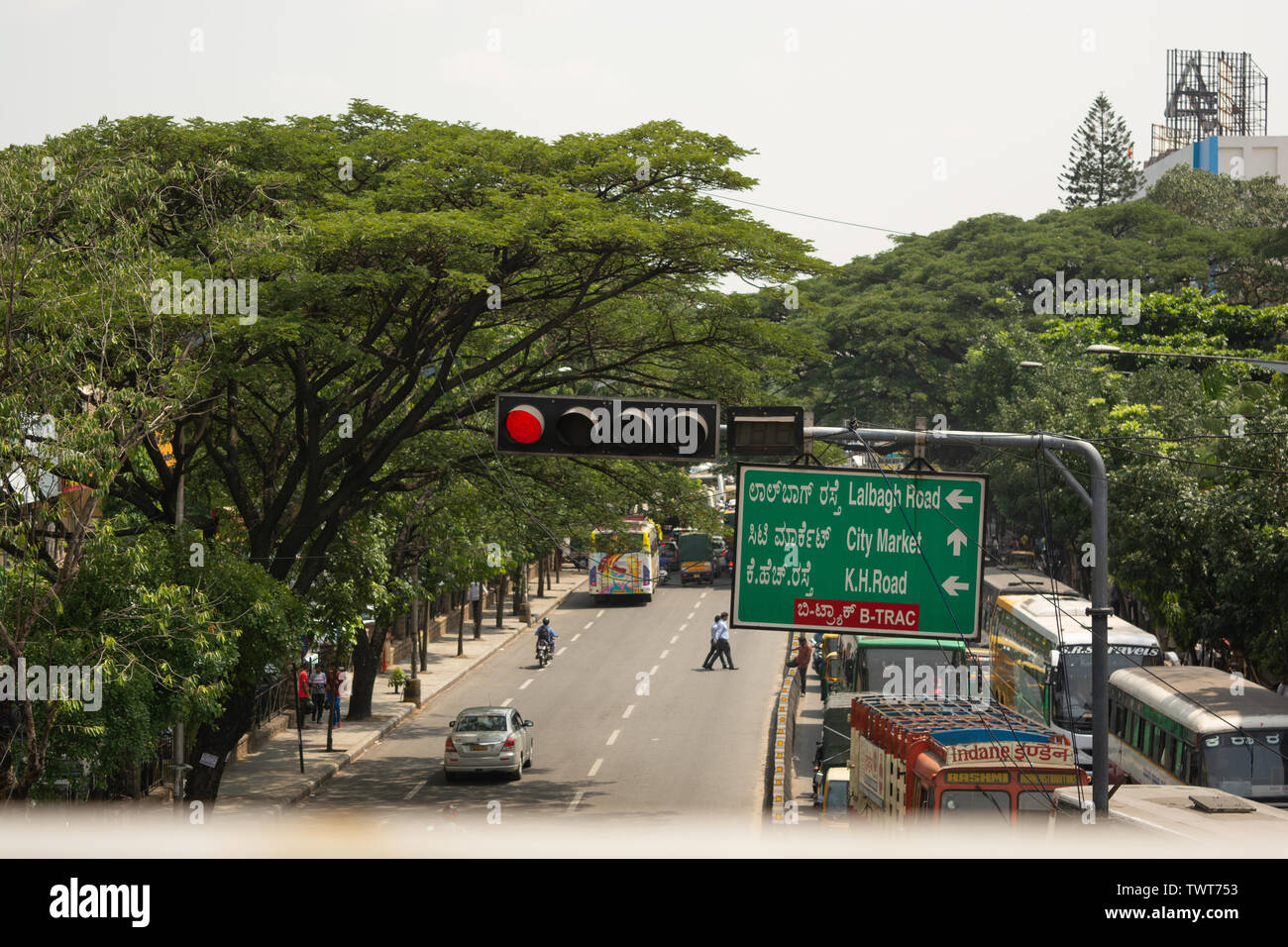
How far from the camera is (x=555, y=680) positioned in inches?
1647

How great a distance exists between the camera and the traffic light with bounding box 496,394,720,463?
10.8m

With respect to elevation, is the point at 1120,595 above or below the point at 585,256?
below

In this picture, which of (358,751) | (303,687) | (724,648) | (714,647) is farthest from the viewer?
(724,648)

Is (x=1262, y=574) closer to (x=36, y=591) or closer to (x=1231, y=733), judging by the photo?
(x=1231, y=733)

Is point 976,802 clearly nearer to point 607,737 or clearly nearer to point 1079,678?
point 1079,678

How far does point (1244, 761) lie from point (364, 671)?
2210cm

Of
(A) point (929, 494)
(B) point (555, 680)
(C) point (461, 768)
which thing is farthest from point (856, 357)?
(A) point (929, 494)

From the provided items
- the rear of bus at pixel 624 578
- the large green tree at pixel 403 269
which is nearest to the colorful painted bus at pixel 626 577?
the rear of bus at pixel 624 578

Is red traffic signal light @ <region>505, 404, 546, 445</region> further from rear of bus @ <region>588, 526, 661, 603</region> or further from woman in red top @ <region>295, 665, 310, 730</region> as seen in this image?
rear of bus @ <region>588, 526, 661, 603</region>

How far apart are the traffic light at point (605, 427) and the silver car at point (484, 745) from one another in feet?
61.5

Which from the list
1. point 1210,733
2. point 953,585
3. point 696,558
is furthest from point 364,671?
point 696,558

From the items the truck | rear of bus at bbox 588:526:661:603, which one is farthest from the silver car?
rear of bus at bbox 588:526:661:603

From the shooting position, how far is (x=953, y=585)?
12.6 m
